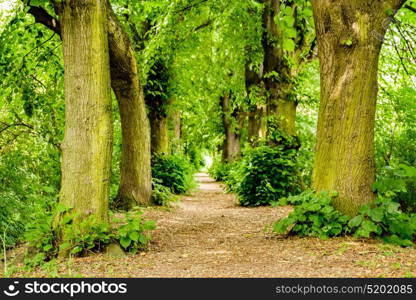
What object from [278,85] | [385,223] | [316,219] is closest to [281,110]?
[278,85]

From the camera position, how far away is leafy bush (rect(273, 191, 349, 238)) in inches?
248

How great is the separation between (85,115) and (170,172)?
35.8 ft

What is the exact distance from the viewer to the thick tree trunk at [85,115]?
5.89 metres

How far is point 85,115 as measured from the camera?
5953mm

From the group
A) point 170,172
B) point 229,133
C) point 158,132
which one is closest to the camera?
point 158,132

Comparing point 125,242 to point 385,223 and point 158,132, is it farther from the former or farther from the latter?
point 158,132

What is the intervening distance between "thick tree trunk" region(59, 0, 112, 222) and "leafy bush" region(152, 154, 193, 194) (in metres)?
9.47

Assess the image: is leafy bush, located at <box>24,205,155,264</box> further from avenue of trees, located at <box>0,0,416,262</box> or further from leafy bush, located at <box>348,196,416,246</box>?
leafy bush, located at <box>348,196,416,246</box>

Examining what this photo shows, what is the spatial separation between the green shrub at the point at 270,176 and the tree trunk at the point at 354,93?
6.36 meters

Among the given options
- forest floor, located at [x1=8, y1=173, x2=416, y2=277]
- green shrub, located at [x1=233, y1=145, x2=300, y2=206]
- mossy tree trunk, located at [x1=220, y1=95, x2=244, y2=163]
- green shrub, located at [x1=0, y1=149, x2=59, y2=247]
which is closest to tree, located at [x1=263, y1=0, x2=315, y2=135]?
green shrub, located at [x1=233, y1=145, x2=300, y2=206]

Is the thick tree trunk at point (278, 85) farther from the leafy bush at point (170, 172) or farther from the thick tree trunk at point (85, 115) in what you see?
the thick tree trunk at point (85, 115)

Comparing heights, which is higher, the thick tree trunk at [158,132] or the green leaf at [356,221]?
the thick tree trunk at [158,132]

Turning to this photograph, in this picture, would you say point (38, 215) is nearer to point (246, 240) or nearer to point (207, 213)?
point (246, 240)

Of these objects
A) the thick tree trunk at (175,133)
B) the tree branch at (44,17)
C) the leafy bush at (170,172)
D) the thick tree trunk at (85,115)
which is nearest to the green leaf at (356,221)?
the thick tree trunk at (85,115)
